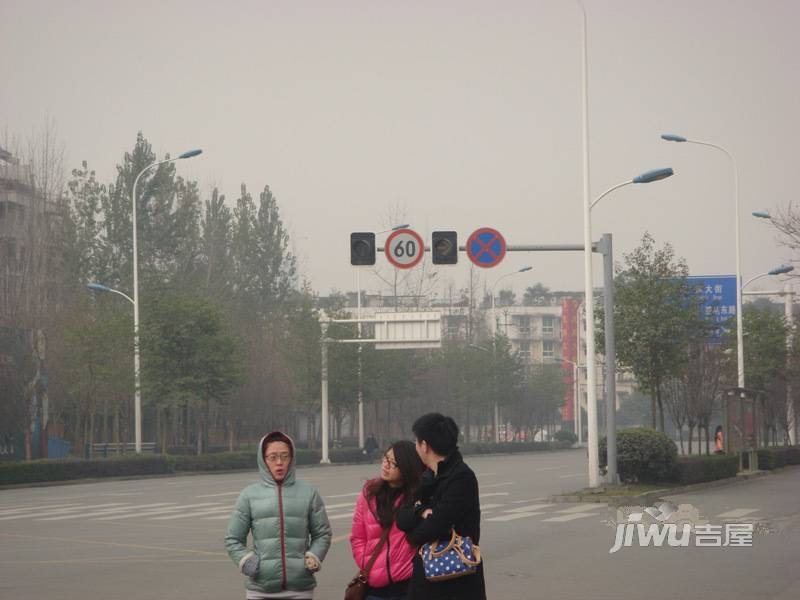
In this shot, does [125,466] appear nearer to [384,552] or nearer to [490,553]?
[490,553]

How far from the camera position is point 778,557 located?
14719 millimetres

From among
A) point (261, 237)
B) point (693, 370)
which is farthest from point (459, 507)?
point (261, 237)

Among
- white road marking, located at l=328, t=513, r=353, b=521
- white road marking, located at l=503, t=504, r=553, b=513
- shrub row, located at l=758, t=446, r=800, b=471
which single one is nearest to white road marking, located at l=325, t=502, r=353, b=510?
white road marking, located at l=328, t=513, r=353, b=521

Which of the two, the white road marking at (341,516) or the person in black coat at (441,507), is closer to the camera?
the person in black coat at (441,507)

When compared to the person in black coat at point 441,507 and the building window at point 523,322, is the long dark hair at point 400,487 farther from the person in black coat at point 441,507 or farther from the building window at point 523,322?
the building window at point 523,322

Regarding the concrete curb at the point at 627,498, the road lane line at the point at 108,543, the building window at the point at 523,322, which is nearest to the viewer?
the road lane line at the point at 108,543

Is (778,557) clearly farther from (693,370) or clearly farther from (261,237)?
(261,237)

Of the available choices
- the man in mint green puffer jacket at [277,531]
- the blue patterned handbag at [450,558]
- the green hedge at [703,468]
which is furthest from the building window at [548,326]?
the blue patterned handbag at [450,558]

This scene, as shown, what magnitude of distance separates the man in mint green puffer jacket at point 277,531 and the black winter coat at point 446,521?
0.90 metres

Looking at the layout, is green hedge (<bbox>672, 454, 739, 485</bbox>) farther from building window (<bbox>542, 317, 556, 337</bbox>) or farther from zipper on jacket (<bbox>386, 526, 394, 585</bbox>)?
building window (<bbox>542, 317, 556, 337</bbox>)

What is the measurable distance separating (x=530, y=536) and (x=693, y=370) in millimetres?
19664

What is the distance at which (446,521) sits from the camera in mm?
5723

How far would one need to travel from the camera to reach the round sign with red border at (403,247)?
22797mm
